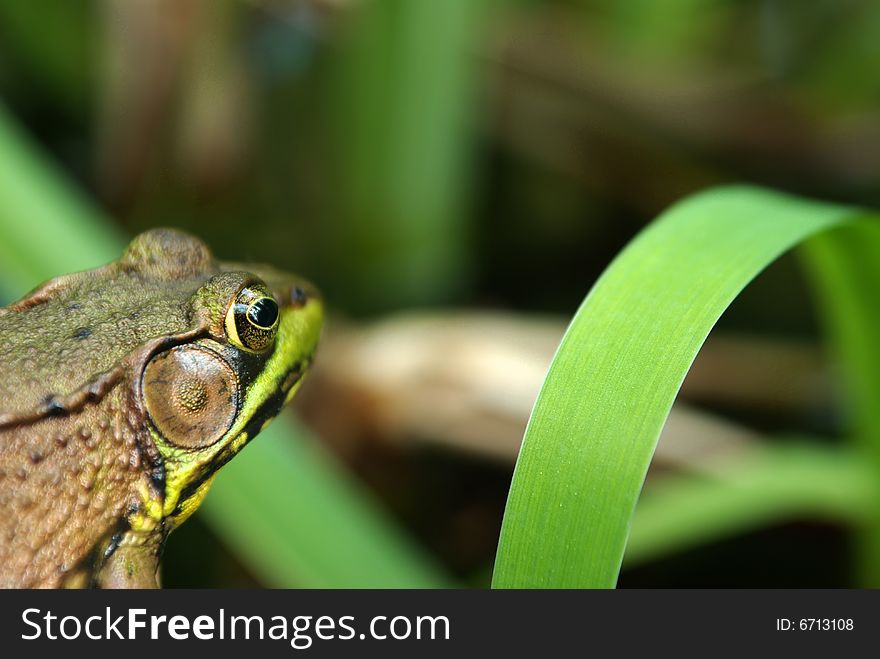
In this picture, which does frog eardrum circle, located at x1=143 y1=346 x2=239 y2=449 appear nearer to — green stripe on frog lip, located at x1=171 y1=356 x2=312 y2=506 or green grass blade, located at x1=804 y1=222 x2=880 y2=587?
green stripe on frog lip, located at x1=171 y1=356 x2=312 y2=506

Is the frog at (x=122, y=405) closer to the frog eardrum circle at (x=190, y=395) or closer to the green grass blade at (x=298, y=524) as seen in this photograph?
the frog eardrum circle at (x=190, y=395)

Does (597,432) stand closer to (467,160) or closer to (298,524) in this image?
(298,524)

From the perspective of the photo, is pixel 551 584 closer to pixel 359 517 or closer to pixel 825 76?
pixel 359 517

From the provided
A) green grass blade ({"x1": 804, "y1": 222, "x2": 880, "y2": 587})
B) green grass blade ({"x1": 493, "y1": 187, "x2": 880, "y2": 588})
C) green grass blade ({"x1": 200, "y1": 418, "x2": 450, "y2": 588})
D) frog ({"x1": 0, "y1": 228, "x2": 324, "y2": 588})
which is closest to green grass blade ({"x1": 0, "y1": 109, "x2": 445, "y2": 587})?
green grass blade ({"x1": 200, "y1": 418, "x2": 450, "y2": 588})

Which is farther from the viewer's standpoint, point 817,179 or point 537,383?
point 817,179

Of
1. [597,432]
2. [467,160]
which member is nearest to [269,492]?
[597,432]
